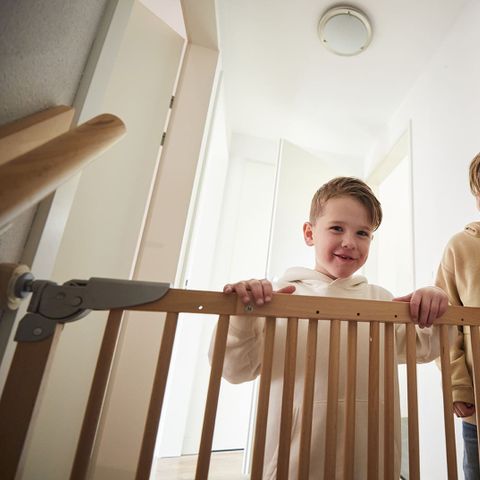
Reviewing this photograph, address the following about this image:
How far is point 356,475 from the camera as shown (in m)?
0.51

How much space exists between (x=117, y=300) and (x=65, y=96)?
17.5 inches

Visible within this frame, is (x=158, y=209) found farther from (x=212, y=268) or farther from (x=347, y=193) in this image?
(x=212, y=268)

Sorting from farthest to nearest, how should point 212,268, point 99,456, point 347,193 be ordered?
point 212,268, point 99,456, point 347,193

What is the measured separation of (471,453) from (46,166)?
1140 millimetres

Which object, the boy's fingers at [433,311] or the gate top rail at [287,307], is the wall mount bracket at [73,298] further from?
the boy's fingers at [433,311]

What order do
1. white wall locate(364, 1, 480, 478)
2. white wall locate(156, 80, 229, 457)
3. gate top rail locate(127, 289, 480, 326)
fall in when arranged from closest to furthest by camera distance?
gate top rail locate(127, 289, 480, 326)
white wall locate(364, 1, 480, 478)
white wall locate(156, 80, 229, 457)

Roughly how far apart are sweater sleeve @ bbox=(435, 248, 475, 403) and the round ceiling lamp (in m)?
1.33

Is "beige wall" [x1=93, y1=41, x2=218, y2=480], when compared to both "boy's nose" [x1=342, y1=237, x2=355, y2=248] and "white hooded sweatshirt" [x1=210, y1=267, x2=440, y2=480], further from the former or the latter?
"boy's nose" [x1=342, y1=237, x2=355, y2=248]

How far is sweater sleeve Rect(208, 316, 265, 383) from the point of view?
0.53 meters

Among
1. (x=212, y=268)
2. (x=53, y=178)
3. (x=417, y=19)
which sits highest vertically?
(x=417, y=19)

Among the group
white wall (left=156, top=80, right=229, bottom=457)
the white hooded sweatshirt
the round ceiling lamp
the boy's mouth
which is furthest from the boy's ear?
the round ceiling lamp

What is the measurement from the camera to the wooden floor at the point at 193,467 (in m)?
1.52

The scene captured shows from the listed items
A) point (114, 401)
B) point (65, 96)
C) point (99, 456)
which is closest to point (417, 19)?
point (65, 96)

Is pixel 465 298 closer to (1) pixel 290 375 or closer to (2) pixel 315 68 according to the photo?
(1) pixel 290 375
